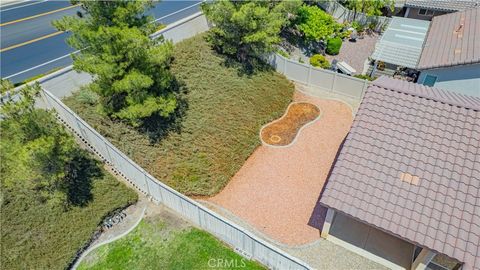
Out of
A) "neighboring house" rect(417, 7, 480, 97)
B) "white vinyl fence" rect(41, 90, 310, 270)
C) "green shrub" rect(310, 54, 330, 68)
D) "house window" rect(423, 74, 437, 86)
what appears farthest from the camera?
"green shrub" rect(310, 54, 330, 68)

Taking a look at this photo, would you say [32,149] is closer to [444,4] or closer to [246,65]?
[246,65]

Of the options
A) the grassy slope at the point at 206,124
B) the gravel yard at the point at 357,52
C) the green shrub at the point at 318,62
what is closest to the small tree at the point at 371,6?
the gravel yard at the point at 357,52

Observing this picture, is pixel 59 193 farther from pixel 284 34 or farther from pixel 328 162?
pixel 284 34

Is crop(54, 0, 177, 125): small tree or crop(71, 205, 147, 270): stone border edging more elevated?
crop(54, 0, 177, 125): small tree

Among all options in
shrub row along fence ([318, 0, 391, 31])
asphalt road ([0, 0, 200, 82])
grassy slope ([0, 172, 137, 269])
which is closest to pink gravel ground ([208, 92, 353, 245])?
grassy slope ([0, 172, 137, 269])

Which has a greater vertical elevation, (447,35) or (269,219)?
(447,35)

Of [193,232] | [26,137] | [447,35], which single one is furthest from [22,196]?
[447,35]

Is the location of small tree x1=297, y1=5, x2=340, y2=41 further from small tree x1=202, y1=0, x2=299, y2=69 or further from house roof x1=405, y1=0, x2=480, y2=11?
house roof x1=405, y1=0, x2=480, y2=11
